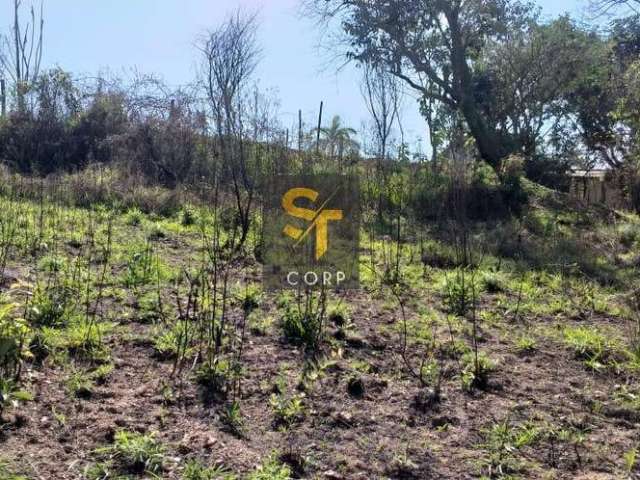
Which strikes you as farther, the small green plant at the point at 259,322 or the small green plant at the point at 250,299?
the small green plant at the point at 250,299

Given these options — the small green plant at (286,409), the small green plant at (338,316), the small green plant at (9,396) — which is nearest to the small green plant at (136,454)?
the small green plant at (9,396)

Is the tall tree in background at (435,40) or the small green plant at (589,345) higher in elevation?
the tall tree in background at (435,40)

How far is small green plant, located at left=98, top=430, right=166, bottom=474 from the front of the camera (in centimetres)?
212

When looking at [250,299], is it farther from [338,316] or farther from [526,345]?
[526,345]

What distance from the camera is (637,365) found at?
3.20 metres

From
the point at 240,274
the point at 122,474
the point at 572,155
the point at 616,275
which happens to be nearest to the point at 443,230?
the point at 616,275

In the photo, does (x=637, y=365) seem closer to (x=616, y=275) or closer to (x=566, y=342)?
(x=566, y=342)

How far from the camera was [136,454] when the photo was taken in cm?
215

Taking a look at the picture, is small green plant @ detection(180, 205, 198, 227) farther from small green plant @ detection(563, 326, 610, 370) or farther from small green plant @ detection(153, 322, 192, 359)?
small green plant @ detection(563, 326, 610, 370)

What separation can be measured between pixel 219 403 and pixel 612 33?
1385 centimetres

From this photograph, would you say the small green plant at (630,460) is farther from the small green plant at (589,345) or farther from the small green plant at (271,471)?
the small green plant at (271,471)

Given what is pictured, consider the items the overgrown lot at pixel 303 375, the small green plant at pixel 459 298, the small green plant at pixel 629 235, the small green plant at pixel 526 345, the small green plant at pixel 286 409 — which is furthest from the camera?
the small green plant at pixel 629 235

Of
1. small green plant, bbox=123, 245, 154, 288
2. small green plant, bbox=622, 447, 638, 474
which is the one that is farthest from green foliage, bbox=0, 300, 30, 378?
small green plant, bbox=622, 447, 638, 474

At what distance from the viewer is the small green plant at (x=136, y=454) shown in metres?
2.12
